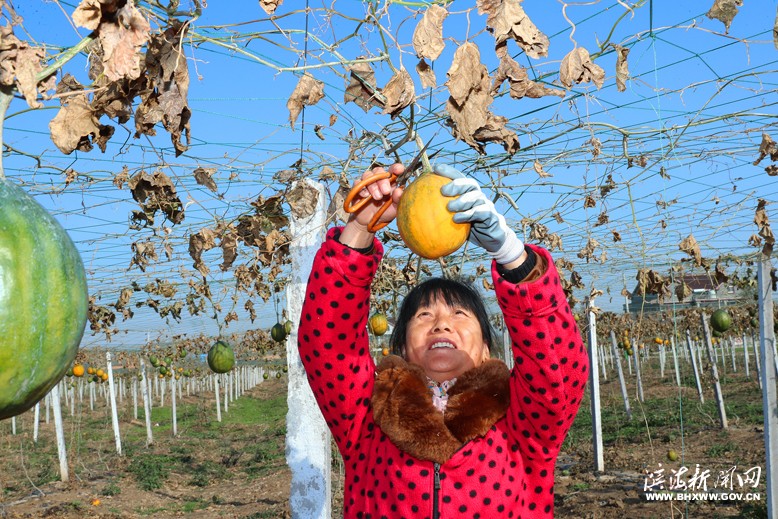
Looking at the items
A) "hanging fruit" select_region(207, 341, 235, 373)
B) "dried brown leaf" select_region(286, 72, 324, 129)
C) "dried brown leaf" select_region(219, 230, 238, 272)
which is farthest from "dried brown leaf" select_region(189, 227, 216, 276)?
"hanging fruit" select_region(207, 341, 235, 373)

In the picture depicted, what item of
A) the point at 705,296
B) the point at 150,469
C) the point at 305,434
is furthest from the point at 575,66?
the point at 705,296

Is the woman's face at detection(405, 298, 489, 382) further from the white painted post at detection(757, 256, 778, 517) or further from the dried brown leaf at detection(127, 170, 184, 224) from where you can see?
the white painted post at detection(757, 256, 778, 517)

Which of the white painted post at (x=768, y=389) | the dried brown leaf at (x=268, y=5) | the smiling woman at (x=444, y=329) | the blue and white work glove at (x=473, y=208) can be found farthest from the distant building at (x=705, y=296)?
the dried brown leaf at (x=268, y=5)

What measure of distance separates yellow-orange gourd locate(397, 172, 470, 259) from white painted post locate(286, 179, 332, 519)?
2663 mm

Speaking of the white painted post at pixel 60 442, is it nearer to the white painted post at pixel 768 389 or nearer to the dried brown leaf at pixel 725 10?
the white painted post at pixel 768 389

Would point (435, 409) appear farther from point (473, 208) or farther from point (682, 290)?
point (682, 290)

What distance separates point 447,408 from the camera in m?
2.14

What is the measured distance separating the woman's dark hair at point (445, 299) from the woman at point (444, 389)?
0.01m

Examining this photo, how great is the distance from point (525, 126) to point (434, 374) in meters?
2.23

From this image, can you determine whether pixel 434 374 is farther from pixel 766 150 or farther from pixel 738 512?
pixel 738 512

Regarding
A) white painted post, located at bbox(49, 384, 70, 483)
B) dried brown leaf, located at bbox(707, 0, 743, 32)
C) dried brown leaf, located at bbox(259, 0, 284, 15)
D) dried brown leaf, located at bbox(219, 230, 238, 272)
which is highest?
dried brown leaf, located at bbox(707, 0, 743, 32)

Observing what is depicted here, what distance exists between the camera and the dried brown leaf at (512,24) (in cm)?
145

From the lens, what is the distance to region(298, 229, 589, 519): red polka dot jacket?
1.95 m

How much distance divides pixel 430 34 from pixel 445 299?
1.05 metres
